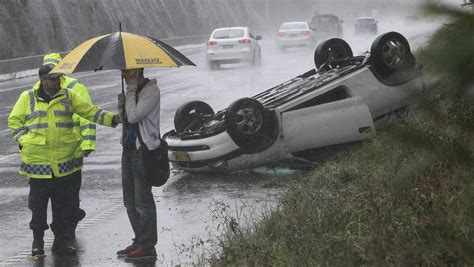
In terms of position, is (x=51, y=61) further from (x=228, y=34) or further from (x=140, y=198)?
(x=228, y=34)

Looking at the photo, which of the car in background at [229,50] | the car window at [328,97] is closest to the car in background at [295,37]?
the car in background at [229,50]

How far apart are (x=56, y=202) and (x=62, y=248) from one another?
0.39 metres

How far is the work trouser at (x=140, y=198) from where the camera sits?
750cm

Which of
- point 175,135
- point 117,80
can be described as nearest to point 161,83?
point 117,80

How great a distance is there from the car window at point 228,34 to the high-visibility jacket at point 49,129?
27548mm

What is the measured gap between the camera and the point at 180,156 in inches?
442

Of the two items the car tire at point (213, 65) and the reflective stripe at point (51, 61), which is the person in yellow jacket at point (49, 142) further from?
the car tire at point (213, 65)

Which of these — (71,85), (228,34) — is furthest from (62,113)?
(228,34)

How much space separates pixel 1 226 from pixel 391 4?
702cm

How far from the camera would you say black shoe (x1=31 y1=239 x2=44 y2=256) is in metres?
7.64

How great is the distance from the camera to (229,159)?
11.1 meters

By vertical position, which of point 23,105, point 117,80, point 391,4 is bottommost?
point 117,80

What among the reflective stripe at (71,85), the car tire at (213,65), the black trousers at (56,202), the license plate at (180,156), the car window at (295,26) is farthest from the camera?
the car window at (295,26)

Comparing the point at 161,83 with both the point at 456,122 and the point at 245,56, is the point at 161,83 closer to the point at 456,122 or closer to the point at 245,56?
the point at 245,56
